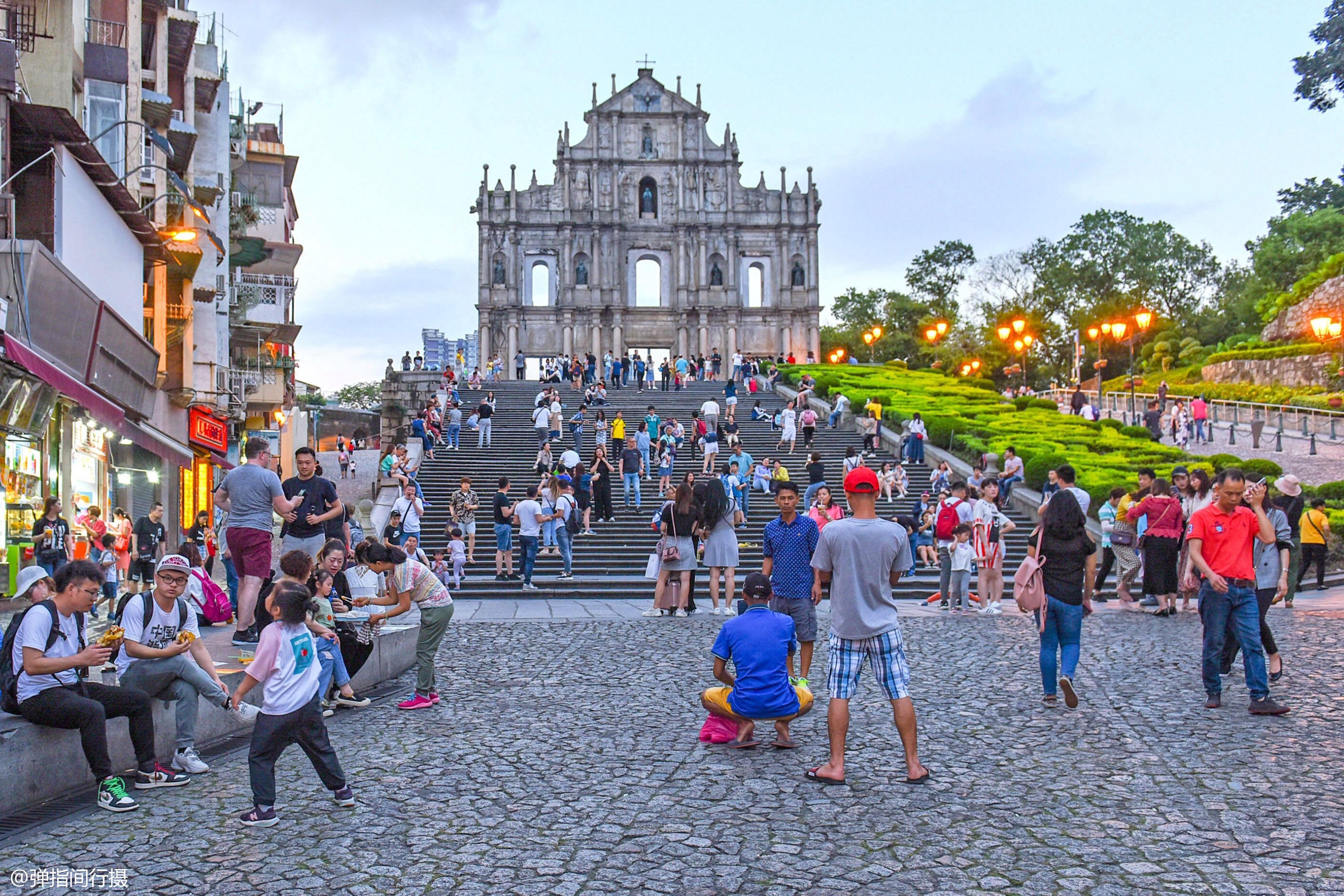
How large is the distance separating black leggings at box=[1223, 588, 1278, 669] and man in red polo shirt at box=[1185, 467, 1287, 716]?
0.09 meters

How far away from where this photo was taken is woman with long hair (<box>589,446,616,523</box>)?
73.7ft

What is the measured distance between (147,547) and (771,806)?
13664 mm

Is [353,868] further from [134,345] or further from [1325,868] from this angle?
[134,345]

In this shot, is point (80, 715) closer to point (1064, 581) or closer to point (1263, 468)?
point (1064, 581)

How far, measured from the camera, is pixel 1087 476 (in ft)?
78.3

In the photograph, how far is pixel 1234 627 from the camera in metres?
9.11

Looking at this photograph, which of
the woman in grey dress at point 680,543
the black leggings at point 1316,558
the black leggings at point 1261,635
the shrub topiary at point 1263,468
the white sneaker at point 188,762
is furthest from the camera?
the shrub topiary at point 1263,468

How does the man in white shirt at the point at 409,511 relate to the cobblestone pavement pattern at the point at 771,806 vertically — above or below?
above

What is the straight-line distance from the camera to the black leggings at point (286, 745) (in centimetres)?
635

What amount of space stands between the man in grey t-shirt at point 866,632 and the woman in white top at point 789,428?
76.2 feet

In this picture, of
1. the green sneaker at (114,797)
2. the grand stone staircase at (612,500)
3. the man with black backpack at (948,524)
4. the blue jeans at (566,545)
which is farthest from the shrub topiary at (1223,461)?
the green sneaker at (114,797)

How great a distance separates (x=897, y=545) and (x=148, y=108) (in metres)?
22.3

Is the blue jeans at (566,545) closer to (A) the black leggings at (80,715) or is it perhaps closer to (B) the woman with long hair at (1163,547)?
(B) the woman with long hair at (1163,547)

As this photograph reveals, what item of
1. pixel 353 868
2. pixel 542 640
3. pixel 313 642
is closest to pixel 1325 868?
pixel 353 868
